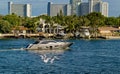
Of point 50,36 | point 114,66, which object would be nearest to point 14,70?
point 114,66

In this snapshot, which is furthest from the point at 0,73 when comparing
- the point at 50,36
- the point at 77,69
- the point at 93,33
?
the point at 93,33

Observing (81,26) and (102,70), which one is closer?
(102,70)

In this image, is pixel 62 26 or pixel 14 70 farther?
A: pixel 62 26

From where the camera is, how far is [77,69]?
179 feet

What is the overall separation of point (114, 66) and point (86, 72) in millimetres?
8051

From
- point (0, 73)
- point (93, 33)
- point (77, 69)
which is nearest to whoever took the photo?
point (0, 73)

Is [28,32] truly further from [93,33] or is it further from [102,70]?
[102,70]

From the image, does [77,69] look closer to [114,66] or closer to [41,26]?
A: [114,66]

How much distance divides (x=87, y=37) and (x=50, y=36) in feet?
46.4

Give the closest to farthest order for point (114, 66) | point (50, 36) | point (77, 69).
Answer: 1. point (77, 69)
2. point (114, 66)
3. point (50, 36)

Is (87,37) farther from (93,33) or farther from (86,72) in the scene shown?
(86,72)

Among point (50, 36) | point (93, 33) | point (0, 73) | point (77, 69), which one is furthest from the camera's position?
point (93, 33)

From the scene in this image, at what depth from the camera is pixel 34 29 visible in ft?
624

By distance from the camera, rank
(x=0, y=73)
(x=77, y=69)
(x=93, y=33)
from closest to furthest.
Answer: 1. (x=0, y=73)
2. (x=77, y=69)
3. (x=93, y=33)
